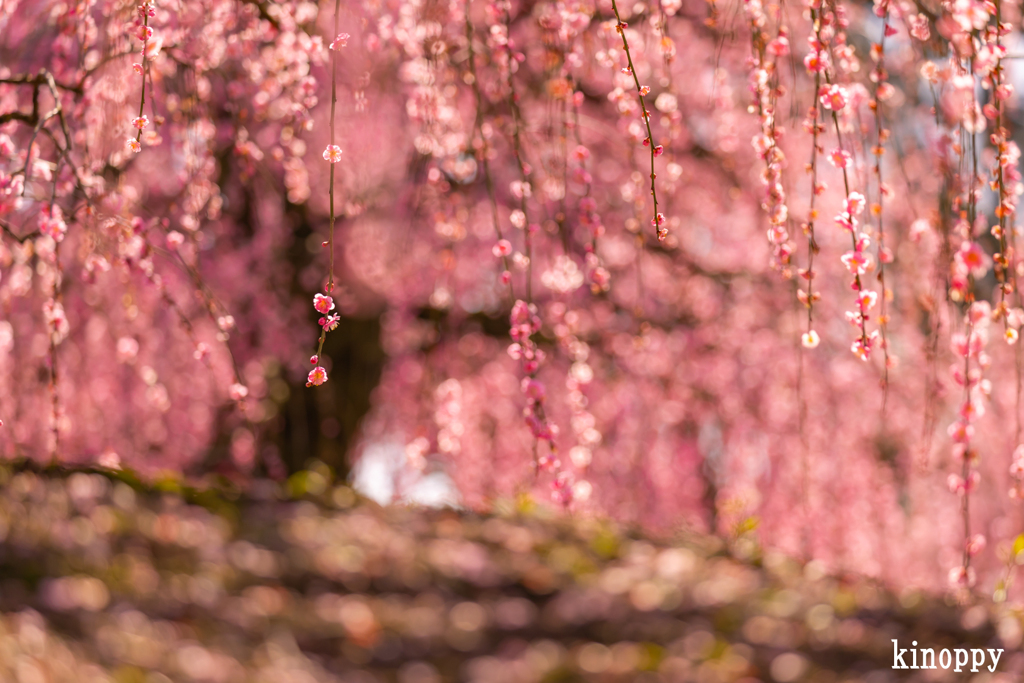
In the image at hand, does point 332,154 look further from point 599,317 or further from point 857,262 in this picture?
point 599,317

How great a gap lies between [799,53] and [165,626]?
4088mm

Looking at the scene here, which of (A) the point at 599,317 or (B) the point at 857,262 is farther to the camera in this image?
(A) the point at 599,317

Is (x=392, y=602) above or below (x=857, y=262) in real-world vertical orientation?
below

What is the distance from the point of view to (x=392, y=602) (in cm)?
314

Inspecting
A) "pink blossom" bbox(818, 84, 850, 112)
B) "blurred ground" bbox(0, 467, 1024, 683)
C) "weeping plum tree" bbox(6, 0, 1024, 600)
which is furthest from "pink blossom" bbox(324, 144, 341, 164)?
"weeping plum tree" bbox(6, 0, 1024, 600)

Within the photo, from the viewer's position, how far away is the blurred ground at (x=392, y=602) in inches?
107

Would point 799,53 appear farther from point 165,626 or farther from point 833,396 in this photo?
point 165,626

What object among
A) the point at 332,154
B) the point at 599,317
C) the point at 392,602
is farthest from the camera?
the point at 599,317

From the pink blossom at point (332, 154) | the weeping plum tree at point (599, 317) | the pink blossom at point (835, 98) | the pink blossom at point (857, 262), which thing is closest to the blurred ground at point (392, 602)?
the weeping plum tree at point (599, 317)

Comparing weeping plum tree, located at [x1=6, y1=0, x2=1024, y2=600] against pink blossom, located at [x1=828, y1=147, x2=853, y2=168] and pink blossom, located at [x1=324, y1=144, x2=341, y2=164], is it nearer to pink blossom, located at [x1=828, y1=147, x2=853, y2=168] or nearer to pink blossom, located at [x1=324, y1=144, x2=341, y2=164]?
pink blossom, located at [x1=324, y1=144, x2=341, y2=164]

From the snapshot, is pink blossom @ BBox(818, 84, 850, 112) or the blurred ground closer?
pink blossom @ BBox(818, 84, 850, 112)

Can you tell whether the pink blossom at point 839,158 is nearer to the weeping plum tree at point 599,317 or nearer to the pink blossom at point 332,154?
the pink blossom at point 332,154

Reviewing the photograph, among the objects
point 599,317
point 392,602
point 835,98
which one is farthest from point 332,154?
point 599,317

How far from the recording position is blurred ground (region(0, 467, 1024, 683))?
2.73 m
